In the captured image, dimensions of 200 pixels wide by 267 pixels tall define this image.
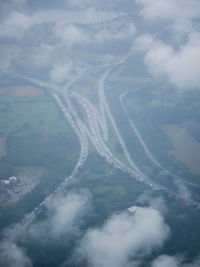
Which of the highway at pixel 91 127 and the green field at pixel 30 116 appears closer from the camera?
the highway at pixel 91 127

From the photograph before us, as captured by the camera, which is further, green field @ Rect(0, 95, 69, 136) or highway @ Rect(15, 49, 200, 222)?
green field @ Rect(0, 95, 69, 136)

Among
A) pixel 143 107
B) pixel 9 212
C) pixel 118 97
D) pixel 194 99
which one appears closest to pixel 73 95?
pixel 118 97

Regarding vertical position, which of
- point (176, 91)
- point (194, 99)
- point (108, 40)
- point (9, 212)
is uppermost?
point (108, 40)

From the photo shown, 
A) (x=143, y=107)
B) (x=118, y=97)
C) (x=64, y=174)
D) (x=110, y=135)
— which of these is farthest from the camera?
(x=118, y=97)

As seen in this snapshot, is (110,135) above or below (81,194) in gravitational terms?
above

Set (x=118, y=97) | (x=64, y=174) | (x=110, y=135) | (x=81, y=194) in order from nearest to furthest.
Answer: (x=81, y=194) → (x=64, y=174) → (x=110, y=135) → (x=118, y=97)

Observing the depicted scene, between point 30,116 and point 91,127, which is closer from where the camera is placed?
point 91,127

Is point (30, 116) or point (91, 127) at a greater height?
point (30, 116)

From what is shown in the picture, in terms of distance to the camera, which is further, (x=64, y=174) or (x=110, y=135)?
(x=110, y=135)

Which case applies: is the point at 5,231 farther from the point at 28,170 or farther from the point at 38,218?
the point at 28,170
